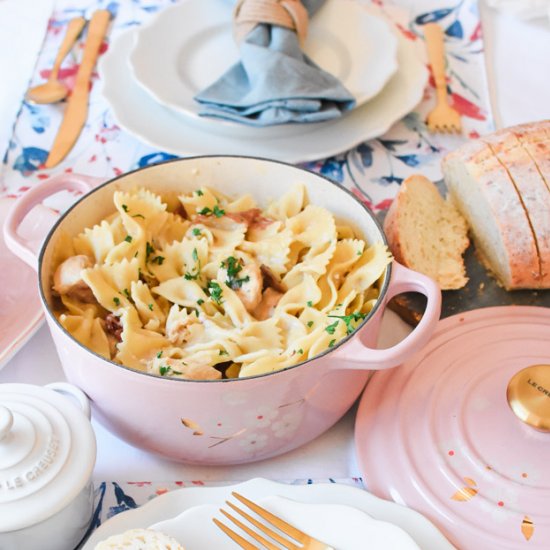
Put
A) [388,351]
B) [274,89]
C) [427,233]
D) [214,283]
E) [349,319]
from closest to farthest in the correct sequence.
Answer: [388,351]
[349,319]
[214,283]
[427,233]
[274,89]

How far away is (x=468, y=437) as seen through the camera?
3.57 ft

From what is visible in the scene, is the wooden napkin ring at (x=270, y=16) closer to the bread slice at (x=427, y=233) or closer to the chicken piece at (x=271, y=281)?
the bread slice at (x=427, y=233)

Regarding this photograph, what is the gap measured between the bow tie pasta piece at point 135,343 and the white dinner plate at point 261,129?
56 centimetres

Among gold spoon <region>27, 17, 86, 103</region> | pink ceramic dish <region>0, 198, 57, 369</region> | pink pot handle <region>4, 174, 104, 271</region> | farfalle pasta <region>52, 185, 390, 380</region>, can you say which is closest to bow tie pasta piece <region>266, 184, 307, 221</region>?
farfalle pasta <region>52, 185, 390, 380</region>

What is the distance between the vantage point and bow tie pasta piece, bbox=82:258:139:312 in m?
1.16

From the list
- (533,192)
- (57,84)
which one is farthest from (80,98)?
(533,192)

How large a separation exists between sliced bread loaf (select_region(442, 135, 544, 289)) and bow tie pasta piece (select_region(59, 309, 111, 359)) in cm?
70

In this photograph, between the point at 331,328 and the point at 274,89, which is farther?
the point at 274,89

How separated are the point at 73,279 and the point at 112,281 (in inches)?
2.7

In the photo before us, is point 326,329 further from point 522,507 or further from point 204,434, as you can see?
point 522,507

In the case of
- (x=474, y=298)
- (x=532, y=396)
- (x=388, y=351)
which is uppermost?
(x=388, y=351)

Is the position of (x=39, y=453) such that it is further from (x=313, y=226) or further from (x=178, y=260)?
(x=313, y=226)

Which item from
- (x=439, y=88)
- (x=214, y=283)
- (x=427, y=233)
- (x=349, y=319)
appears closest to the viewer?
(x=349, y=319)

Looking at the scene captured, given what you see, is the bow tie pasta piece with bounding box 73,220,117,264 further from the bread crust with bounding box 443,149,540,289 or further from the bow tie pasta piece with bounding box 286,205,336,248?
the bread crust with bounding box 443,149,540,289
